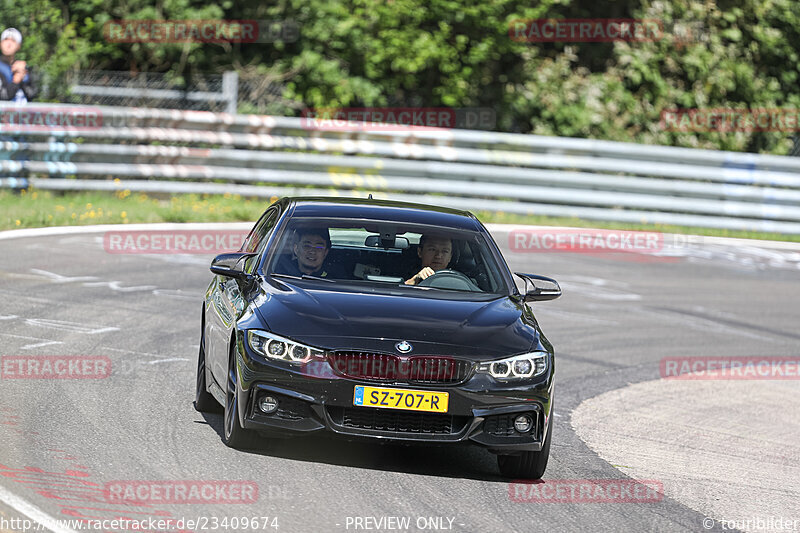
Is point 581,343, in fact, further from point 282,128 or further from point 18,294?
point 282,128

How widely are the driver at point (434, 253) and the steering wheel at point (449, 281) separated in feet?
0.18

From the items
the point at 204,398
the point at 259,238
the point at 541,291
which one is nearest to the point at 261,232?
the point at 259,238

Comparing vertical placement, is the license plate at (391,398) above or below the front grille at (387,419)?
above

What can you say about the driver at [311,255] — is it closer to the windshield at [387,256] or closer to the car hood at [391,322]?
the windshield at [387,256]

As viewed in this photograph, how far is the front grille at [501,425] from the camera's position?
7.38m

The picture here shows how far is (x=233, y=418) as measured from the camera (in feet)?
25.0

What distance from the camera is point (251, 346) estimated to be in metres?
7.41

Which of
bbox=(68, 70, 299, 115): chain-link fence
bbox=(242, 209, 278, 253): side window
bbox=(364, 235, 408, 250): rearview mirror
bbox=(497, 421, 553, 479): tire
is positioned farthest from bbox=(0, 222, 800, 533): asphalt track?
bbox=(68, 70, 299, 115): chain-link fence

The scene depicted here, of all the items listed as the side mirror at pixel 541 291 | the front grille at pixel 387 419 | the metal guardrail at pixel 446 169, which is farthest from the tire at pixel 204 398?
the metal guardrail at pixel 446 169

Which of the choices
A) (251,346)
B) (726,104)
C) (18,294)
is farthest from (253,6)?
(251,346)

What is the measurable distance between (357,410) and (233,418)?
2.57ft

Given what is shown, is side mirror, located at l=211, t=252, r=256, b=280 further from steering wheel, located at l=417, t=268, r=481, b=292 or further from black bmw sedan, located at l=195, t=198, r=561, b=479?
steering wheel, located at l=417, t=268, r=481, b=292

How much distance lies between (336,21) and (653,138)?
22.6 ft

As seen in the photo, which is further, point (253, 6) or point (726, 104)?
point (726, 104)
